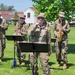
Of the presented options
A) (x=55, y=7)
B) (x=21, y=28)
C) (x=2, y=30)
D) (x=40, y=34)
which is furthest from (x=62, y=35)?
(x=55, y=7)

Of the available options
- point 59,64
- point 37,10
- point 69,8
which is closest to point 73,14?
point 69,8

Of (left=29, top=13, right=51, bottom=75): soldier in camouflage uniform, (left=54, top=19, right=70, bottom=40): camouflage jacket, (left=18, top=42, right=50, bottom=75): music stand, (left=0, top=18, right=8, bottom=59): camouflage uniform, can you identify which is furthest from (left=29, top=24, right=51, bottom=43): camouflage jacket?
(left=0, top=18, right=8, bottom=59): camouflage uniform

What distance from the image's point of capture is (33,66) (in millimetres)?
11781

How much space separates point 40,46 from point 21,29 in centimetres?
517

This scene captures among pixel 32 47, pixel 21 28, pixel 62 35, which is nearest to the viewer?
pixel 32 47

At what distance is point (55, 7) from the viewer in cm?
2434

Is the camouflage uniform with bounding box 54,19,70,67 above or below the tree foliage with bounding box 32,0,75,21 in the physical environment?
below

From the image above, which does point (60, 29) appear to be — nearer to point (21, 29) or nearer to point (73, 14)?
point (21, 29)

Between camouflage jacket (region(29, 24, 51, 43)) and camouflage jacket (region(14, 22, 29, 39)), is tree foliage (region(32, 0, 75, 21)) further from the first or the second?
camouflage jacket (region(29, 24, 51, 43))

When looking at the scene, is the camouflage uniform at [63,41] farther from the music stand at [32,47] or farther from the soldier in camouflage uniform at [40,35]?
the music stand at [32,47]

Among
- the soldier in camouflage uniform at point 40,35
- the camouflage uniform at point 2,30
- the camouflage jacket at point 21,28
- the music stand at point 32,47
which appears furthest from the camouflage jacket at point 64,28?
the music stand at point 32,47

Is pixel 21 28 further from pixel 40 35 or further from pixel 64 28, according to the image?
pixel 40 35

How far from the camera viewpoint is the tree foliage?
24266 mm

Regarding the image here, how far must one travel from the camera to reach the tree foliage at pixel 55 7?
79.6 feet
